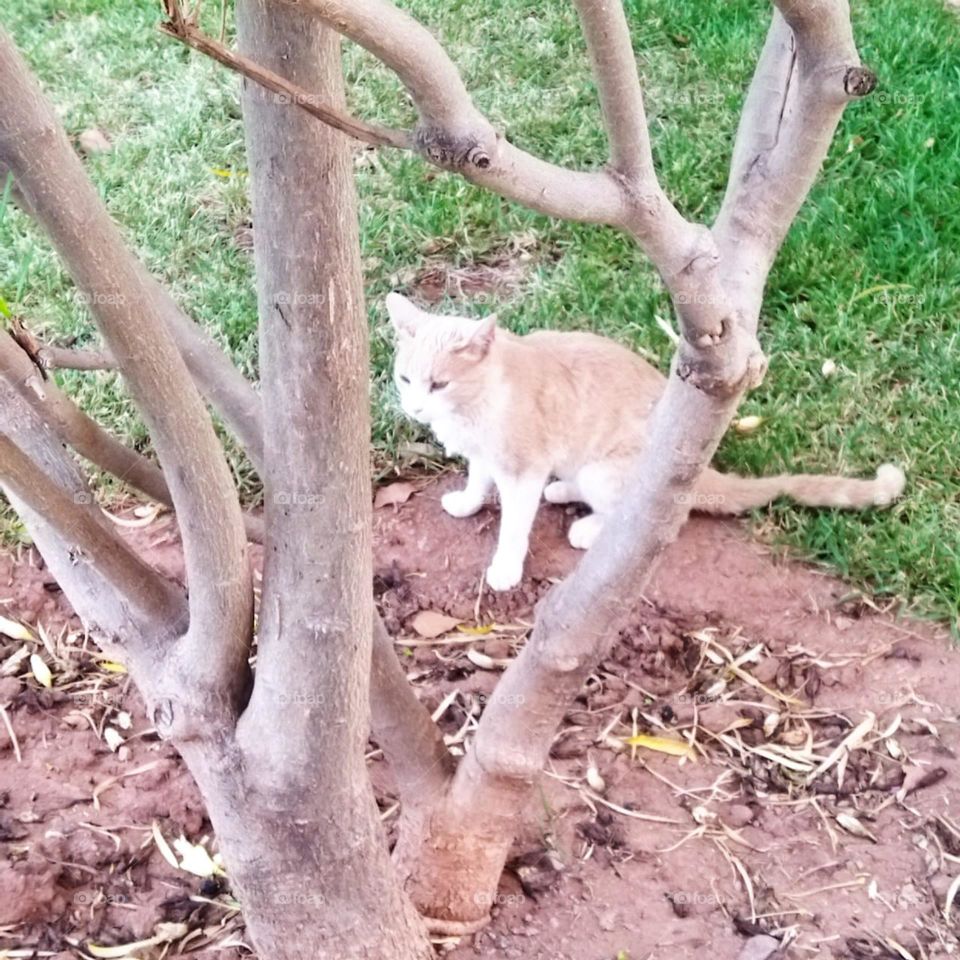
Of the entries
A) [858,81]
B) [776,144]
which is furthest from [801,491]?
[858,81]

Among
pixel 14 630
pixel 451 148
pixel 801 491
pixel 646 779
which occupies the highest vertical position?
pixel 451 148

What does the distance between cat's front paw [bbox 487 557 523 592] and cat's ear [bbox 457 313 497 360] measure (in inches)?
20.8

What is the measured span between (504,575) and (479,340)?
1.95 ft

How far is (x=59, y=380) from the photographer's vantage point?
3.36 m

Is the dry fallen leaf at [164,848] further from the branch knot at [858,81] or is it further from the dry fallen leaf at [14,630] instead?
the branch knot at [858,81]

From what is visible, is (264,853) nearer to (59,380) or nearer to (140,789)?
(140,789)

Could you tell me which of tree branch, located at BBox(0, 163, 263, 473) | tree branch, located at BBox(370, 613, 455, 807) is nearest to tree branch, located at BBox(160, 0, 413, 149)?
tree branch, located at BBox(0, 163, 263, 473)

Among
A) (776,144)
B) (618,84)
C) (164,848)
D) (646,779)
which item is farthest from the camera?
(646,779)

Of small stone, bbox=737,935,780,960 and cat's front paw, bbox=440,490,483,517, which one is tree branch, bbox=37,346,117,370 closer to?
small stone, bbox=737,935,780,960

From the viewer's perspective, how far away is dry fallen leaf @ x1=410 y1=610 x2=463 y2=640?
2.66 m

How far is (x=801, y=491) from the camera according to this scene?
2.85m

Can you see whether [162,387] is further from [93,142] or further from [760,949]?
[93,142]

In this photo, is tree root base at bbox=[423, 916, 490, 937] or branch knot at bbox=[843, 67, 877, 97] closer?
branch knot at bbox=[843, 67, 877, 97]

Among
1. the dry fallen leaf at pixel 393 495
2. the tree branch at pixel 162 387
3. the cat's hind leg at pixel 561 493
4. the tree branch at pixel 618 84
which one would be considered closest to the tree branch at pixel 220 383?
the tree branch at pixel 162 387
